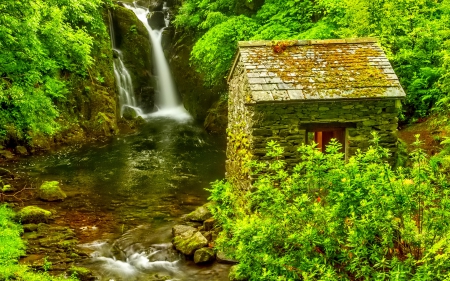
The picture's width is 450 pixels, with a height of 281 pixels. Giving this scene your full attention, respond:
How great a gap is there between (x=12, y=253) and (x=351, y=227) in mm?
7700

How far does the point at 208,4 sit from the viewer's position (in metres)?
19.1

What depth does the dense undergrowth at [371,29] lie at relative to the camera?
1356 centimetres

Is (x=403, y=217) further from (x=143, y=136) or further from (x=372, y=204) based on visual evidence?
(x=143, y=136)

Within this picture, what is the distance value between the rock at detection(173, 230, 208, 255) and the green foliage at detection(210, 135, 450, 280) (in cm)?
427

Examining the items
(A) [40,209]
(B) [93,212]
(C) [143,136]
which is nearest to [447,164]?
(B) [93,212]

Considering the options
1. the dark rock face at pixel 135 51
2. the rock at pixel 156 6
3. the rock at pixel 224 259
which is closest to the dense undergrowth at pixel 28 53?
the rock at pixel 224 259

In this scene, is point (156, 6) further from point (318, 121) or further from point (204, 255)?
point (204, 255)

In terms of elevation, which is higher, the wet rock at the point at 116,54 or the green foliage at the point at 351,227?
the wet rock at the point at 116,54

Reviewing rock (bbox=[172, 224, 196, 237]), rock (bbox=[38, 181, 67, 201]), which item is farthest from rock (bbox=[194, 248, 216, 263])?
rock (bbox=[38, 181, 67, 201])

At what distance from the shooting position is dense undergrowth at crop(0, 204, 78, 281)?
8.01 meters

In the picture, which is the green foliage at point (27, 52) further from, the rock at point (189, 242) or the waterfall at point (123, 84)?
the waterfall at point (123, 84)

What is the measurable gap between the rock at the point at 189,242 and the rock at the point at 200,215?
128cm

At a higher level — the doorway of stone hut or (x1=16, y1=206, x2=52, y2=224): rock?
the doorway of stone hut

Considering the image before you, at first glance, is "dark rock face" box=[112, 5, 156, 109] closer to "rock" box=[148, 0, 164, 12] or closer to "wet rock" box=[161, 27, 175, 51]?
"wet rock" box=[161, 27, 175, 51]
